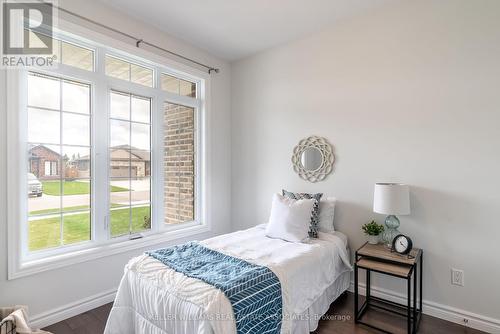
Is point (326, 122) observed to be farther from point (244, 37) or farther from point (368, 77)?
point (244, 37)

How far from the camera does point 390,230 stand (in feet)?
7.68

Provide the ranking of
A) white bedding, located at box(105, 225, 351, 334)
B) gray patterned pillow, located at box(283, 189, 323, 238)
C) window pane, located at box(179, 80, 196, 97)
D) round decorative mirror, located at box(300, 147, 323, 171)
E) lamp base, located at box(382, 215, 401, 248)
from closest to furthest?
1. white bedding, located at box(105, 225, 351, 334)
2. lamp base, located at box(382, 215, 401, 248)
3. gray patterned pillow, located at box(283, 189, 323, 238)
4. round decorative mirror, located at box(300, 147, 323, 171)
5. window pane, located at box(179, 80, 196, 97)

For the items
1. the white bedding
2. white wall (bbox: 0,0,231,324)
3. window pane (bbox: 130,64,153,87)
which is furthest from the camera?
window pane (bbox: 130,64,153,87)

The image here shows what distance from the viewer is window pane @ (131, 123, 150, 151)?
2.87 m

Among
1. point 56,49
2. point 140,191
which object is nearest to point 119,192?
point 140,191

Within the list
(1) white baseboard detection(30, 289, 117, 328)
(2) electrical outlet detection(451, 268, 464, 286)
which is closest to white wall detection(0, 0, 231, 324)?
(1) white baseboard detection(30, 289, 117, 328)

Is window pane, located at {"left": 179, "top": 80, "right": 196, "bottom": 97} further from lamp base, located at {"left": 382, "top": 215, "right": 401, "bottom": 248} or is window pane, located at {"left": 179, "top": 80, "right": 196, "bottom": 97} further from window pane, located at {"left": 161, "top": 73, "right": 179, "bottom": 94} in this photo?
lamp base, located at {"left": 382, "top": 215, "right": 401, "bottom": 248}

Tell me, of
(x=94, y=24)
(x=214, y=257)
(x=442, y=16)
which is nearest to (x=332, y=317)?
(x=214, y=257)

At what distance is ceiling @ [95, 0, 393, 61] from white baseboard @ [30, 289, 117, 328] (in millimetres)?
2767

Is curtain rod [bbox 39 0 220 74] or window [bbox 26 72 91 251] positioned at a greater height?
curtain rod [bbox 39 0 220 74]

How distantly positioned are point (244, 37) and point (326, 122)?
1405 millimetres

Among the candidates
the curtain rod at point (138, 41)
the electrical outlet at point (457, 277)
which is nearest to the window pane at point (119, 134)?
the curtain rod at point (138, 41)

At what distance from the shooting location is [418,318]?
221 cm

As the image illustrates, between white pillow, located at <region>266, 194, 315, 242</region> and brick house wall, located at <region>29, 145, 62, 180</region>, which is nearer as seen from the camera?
brick house wall, located at <region>29, 145, 62, 180</region>
